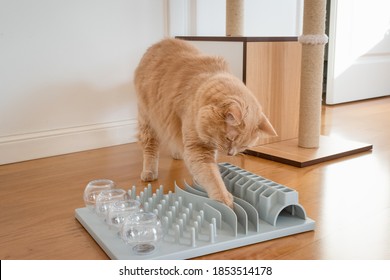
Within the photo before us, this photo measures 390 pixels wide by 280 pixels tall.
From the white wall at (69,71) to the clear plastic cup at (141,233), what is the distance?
1142 millimetres

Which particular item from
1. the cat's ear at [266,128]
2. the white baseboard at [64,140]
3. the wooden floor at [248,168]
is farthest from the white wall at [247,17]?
the cat's ear at [266,128]

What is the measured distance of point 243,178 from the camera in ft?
5.16

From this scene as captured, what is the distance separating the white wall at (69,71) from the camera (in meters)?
2.09

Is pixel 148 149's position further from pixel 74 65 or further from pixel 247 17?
pixel 247 17

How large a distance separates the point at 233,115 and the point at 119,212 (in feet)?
1.47

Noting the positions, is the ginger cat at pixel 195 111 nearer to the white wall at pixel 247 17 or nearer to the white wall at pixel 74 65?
the white wall at pixel 74 65

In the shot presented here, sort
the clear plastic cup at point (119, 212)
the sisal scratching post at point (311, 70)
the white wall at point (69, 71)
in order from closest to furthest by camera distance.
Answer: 1. the clear plastic cup at point (119, 212)
2. the white wall at point (69, 71)
3. the sisal scratching post at point (311, 70)

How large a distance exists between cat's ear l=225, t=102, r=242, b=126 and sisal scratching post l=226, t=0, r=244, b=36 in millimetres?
1265

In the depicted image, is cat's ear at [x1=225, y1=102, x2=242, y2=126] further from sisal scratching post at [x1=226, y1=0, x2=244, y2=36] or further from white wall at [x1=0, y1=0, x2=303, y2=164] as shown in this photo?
sisal scratching post at [x1=226, y1=0, x2=244, y2=36]

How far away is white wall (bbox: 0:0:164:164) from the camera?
2.09 meters

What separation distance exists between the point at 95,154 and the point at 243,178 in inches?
38.5

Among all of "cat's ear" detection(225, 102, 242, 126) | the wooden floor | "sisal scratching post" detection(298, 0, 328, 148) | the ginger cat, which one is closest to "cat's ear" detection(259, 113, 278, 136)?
the ginger cat
